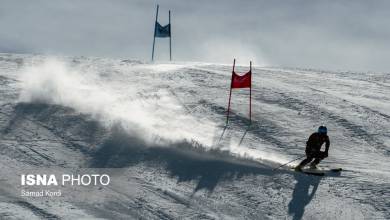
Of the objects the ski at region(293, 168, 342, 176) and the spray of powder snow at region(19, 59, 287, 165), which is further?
the spray of powder snow at region(19, 59, 287, 165)

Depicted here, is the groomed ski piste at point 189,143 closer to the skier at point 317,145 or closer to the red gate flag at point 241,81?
the skier at point 317,145

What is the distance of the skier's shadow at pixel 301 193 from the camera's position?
10227 millimetres

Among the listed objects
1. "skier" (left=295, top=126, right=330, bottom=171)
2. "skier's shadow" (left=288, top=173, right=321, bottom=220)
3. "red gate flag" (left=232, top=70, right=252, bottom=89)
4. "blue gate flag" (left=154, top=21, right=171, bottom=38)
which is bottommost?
"skier's shadow" (left=288, top=173, right=321, bottom=220)

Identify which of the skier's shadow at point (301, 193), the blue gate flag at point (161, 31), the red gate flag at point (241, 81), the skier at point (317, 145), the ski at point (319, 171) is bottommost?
the skier's shadow at point (301, 193)

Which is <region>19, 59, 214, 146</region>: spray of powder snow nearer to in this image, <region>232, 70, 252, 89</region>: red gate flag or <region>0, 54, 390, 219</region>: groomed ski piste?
<region>0, 54, 390, 219</region>: groomed ski piste

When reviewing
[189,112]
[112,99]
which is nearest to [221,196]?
[189,112]

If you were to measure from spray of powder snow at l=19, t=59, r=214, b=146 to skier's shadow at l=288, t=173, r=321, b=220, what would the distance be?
2.76m

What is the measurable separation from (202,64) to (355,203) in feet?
53.4

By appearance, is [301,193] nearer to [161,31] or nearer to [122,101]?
[122,101]

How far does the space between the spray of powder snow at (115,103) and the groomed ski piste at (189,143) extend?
0.14 ft

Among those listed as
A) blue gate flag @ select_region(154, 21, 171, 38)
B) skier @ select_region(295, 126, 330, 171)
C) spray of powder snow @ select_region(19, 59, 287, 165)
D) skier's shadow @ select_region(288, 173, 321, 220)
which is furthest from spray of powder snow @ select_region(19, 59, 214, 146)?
blue gate flag @ select_region(154, 21, 171, 38)

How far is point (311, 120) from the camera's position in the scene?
52.9 feet

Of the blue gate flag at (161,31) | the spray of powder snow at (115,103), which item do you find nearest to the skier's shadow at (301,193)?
the spray of powder snow at (115,103)

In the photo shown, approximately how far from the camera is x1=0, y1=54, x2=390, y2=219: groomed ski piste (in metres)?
10.3
